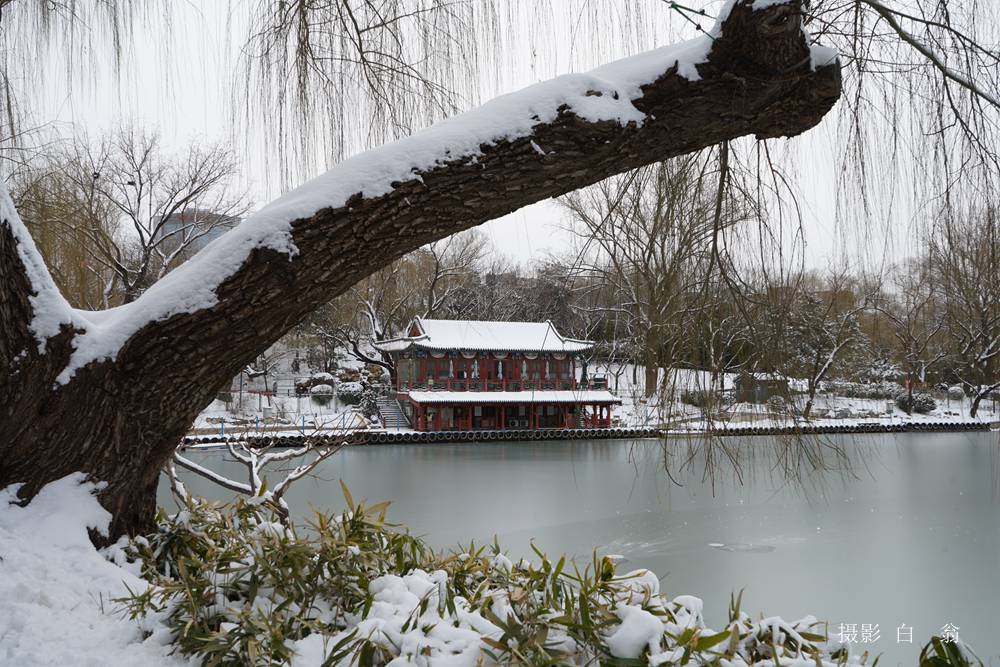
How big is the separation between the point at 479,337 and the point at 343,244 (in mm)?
14102

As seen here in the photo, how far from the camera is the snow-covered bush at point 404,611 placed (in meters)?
1.37

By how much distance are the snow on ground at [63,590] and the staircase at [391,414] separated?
1382 centimetres

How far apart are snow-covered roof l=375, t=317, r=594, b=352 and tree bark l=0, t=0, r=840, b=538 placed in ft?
43.7

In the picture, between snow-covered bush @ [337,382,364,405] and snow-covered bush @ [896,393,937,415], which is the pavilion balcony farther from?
snow-covered bush @ [896,393,937,415]

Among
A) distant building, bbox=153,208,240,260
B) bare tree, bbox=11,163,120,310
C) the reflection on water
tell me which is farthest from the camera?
distant building, bbox=153,208,240,260

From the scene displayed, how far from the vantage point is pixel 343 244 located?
4.75 ft

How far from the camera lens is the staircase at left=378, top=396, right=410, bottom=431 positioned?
51.7ft

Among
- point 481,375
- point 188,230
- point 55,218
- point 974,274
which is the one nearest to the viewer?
point 974,274

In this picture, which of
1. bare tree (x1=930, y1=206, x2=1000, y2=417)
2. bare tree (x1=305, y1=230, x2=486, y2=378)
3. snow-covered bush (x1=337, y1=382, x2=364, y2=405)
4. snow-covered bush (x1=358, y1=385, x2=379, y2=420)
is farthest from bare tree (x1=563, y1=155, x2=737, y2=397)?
snow-covered bush (x1=337, y1=382, x2=364, y2=405)

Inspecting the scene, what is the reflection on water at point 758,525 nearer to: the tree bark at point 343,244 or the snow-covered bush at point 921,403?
the tree bark at point 343,244

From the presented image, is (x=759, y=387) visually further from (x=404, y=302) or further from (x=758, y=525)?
(x=404, y=302)

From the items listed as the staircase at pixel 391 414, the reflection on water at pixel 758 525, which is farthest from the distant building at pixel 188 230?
the staircase at pixel 391 414

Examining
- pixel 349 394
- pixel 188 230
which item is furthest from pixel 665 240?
pixel 349 394

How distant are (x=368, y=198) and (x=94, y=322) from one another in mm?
856
